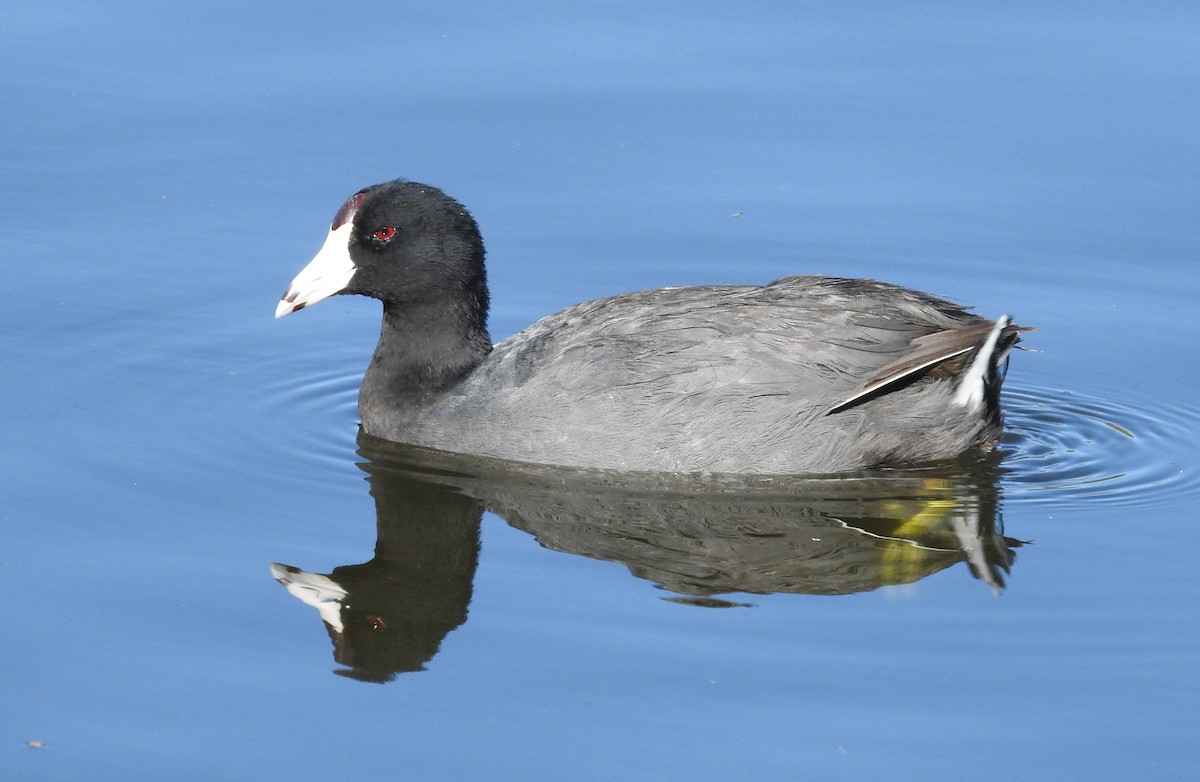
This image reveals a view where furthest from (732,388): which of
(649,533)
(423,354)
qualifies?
(423,354)

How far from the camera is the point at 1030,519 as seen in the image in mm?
7203

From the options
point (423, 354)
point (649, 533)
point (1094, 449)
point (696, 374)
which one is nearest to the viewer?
point (649, 533)

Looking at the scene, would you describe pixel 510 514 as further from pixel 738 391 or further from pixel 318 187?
pixel 318 187

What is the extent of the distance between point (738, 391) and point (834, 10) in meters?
4.67

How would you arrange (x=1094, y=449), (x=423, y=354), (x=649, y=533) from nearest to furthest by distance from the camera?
(x=649, y=533), (x=1094, y=449), (x=423, y=354)

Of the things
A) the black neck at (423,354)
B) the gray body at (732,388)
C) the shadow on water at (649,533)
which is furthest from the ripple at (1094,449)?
the black neck at (423,354)

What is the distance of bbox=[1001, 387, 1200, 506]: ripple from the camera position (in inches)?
293

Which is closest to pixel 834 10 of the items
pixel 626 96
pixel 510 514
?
pixel 626 96

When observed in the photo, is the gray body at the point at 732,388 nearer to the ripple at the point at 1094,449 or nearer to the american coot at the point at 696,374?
the american coot at the point at 696,374

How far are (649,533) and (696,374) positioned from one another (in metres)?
0.75

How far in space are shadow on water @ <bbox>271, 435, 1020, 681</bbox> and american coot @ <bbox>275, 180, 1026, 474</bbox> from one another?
4.0 inches

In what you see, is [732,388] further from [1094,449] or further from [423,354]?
[1094,449]

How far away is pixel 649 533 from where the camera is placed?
7.04m

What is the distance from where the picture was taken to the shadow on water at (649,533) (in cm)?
639
